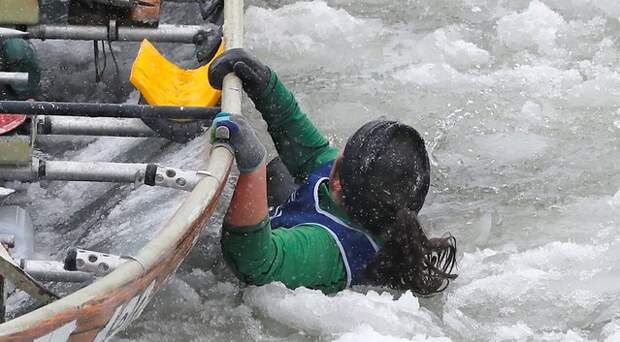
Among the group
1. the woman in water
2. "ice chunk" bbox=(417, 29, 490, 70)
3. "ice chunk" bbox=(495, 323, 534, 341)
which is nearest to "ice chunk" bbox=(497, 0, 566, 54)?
"ice chunk" bbox=(417, 29, 490, 70)

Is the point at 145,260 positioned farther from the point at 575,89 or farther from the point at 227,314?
the point at 575,89

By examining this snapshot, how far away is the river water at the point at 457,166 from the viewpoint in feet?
11.8

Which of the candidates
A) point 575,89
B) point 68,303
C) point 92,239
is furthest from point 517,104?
point 68,303

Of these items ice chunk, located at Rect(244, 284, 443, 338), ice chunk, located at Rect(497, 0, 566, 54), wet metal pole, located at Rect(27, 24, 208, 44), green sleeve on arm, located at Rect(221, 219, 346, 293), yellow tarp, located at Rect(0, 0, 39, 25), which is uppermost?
yellow tarp, located at Rect(0, 0, 39, 25)

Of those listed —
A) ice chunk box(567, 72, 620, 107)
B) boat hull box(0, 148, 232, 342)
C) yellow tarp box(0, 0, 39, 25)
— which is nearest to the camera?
boat hull box(0, 148, 232, 342)

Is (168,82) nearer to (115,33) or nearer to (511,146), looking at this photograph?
(115,33)

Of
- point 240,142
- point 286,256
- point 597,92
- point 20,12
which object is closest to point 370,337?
point 286,256

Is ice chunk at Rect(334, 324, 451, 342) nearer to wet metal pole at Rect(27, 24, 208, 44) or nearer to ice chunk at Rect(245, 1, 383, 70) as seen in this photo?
wet metal pole at Rect(27, 24, 208, 44)

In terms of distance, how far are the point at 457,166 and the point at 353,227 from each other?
1.39 m

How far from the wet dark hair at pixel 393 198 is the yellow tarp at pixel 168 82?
70cm

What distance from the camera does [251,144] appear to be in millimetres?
3314

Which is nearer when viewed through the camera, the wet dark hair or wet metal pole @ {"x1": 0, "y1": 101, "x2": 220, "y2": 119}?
wet metal pole @ {"x1": 0, "y1": 101, "x2": 220, "y2": 119}

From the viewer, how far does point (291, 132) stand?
13.3 feet

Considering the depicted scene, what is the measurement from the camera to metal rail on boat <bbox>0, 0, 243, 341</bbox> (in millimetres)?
2516
